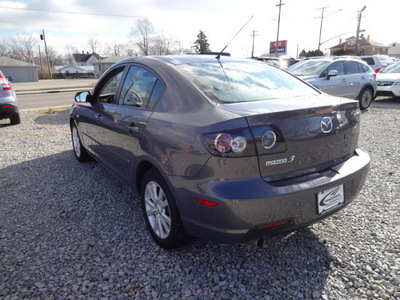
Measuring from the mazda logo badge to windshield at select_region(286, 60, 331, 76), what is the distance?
7377 mm

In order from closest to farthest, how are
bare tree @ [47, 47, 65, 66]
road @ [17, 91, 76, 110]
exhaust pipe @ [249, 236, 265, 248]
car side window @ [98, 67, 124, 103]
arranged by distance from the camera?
exhaust pipe @ [249, 236, 265, 248], car side window @ [98, 67, 124, 103], road @ [17, 91, 76, 110], bare tree @ [47, 47, 65, 66]

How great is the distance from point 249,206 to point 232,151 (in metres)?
0.36

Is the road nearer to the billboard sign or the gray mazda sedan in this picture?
the gray mazda sedan

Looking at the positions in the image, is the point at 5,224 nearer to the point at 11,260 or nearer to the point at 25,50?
the point at 11,260

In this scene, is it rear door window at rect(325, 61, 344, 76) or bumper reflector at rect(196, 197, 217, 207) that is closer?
bumper reflector at rect(196, 197, 217, 207)

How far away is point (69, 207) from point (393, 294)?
3133mm

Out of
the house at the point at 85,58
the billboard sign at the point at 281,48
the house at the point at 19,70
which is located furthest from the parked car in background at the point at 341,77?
the house at the point at 85,58

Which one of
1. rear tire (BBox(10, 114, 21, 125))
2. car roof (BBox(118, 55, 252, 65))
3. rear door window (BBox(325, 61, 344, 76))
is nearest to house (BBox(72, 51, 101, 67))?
rear tire (BBox(10, 114, 21, 125))

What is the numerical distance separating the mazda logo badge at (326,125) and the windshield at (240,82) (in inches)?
17.8

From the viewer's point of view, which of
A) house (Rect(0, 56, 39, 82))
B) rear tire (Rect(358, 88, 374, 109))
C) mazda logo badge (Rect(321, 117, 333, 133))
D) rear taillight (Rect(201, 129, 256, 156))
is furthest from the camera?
house (Rect(0, 56, 39, 82))

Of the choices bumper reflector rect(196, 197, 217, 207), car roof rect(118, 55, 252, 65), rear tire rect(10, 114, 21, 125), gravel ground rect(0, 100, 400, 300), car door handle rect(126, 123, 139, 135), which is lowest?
gravel ground rect(0, 100, 400, 300)

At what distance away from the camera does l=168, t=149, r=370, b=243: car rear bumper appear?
1886mm

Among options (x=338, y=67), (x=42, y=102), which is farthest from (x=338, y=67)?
(x=42, y=102)

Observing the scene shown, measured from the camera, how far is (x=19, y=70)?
54938 mm
